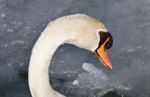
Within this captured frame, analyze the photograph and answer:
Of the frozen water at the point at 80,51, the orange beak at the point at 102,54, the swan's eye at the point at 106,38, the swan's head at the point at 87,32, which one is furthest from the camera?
the frozen water at the point at 80,51

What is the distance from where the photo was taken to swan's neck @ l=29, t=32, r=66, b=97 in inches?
175

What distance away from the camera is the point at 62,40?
4445mm

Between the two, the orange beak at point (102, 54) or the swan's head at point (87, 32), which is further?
the orange beak at point (102, 54)

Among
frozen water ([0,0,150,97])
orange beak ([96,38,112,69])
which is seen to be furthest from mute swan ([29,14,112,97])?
frozen water ([0,0,150,97])

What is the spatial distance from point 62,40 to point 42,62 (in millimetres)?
299

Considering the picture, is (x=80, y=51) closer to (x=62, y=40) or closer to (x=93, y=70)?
(x=93, y=70)

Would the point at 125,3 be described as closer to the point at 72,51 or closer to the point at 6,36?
the point at 72,51

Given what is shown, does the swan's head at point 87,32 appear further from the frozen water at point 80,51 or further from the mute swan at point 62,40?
the frozen water at point 80,51

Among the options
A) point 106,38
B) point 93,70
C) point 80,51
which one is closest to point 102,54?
point 106,38

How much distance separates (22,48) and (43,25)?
342 millimetres

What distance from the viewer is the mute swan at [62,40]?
441 cm

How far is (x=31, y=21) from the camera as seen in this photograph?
5609 millimetres

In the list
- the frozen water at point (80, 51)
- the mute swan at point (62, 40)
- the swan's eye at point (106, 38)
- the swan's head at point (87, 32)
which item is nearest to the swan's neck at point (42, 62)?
the mute swan at point (62, 40)

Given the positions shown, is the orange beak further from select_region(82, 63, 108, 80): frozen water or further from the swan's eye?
select_region(82, 63, 108, 80): frozen water
